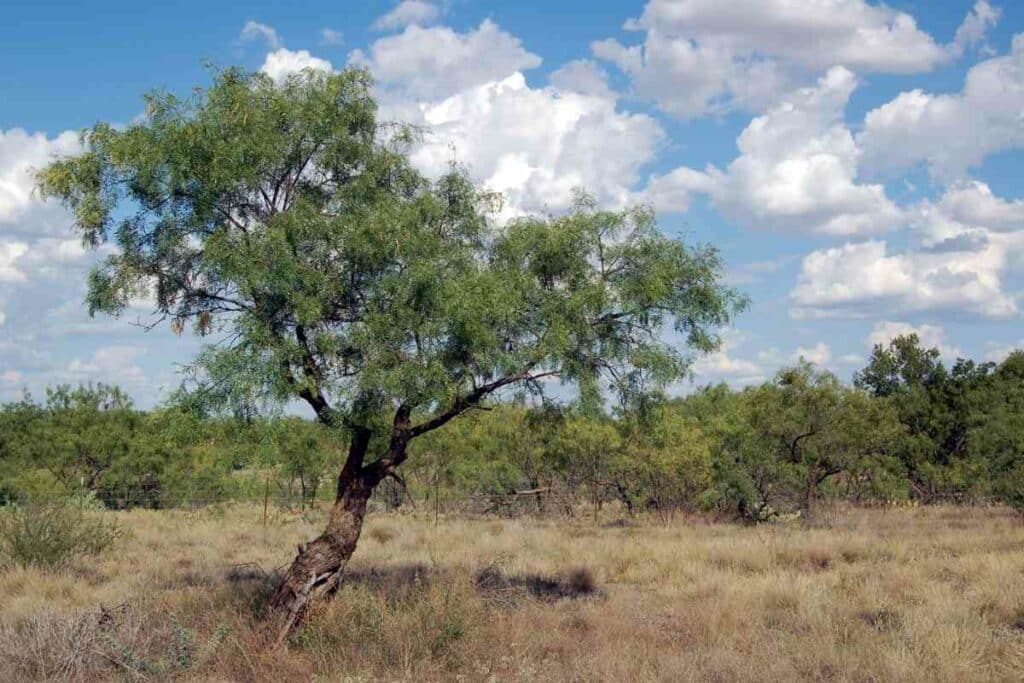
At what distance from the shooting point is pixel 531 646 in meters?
11.5

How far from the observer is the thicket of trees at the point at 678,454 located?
30297 mm

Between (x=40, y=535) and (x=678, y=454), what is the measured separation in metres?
19.7

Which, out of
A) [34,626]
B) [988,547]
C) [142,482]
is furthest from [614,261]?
[142,482]

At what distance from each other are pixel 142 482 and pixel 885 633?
33580mm

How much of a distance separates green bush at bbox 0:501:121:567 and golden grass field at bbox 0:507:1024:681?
624 mm

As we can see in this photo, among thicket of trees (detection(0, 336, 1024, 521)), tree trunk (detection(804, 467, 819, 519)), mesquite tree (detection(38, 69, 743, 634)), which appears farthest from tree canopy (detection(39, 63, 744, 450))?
tree trunk (detection(804, 467, 819, 519))

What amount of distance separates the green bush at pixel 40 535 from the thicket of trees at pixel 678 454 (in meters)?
9.58

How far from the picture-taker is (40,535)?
1720cm

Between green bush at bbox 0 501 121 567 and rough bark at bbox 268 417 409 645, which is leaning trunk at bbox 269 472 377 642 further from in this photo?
green bush at bbox 0 501 121 567

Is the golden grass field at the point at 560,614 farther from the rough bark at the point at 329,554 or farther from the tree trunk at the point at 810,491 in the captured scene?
the tree trunk at the point at 810,491

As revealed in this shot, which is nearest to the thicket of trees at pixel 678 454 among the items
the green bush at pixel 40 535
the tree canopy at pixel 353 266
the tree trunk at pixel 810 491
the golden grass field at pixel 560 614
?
the tree trunk at pixel 810 491

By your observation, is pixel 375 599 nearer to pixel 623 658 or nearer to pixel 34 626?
pixel 623 658

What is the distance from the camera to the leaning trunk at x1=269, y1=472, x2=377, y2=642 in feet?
38.4

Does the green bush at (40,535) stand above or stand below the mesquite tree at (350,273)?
below
